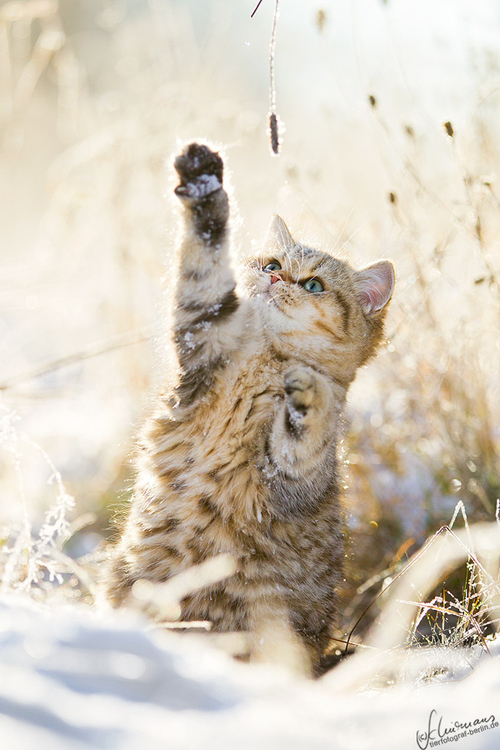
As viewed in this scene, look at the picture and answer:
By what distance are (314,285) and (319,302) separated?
0.31ft

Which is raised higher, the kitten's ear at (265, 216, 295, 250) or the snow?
the kitten's ear at (265, 216, 295, 250)

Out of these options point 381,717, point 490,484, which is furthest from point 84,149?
point 381,717

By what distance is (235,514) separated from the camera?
62.2 inches

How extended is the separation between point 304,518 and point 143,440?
1.85ft

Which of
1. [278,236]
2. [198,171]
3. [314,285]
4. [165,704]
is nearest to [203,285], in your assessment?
[198,171]

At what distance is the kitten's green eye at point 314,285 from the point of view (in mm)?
2020

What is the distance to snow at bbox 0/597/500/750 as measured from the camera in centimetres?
65

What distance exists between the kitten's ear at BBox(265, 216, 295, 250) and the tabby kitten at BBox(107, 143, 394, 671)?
0.46m

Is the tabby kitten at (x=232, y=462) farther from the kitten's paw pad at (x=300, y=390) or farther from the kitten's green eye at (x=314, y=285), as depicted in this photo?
the kitten's green eye at (x=314, y=285)

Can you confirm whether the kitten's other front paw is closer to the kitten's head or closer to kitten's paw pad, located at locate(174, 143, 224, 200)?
the kitten's head

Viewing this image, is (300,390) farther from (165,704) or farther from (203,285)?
(165,704)

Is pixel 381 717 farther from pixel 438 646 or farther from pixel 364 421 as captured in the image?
pixel 364 421

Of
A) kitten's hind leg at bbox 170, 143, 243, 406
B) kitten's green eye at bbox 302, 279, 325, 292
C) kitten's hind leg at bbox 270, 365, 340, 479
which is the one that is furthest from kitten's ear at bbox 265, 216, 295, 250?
kitten's hind leg at bbox 270, 365, 340, 479

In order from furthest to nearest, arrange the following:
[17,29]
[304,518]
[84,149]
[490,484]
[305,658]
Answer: [17,29], [84,149], [490,484], [304,518], [305,658]
